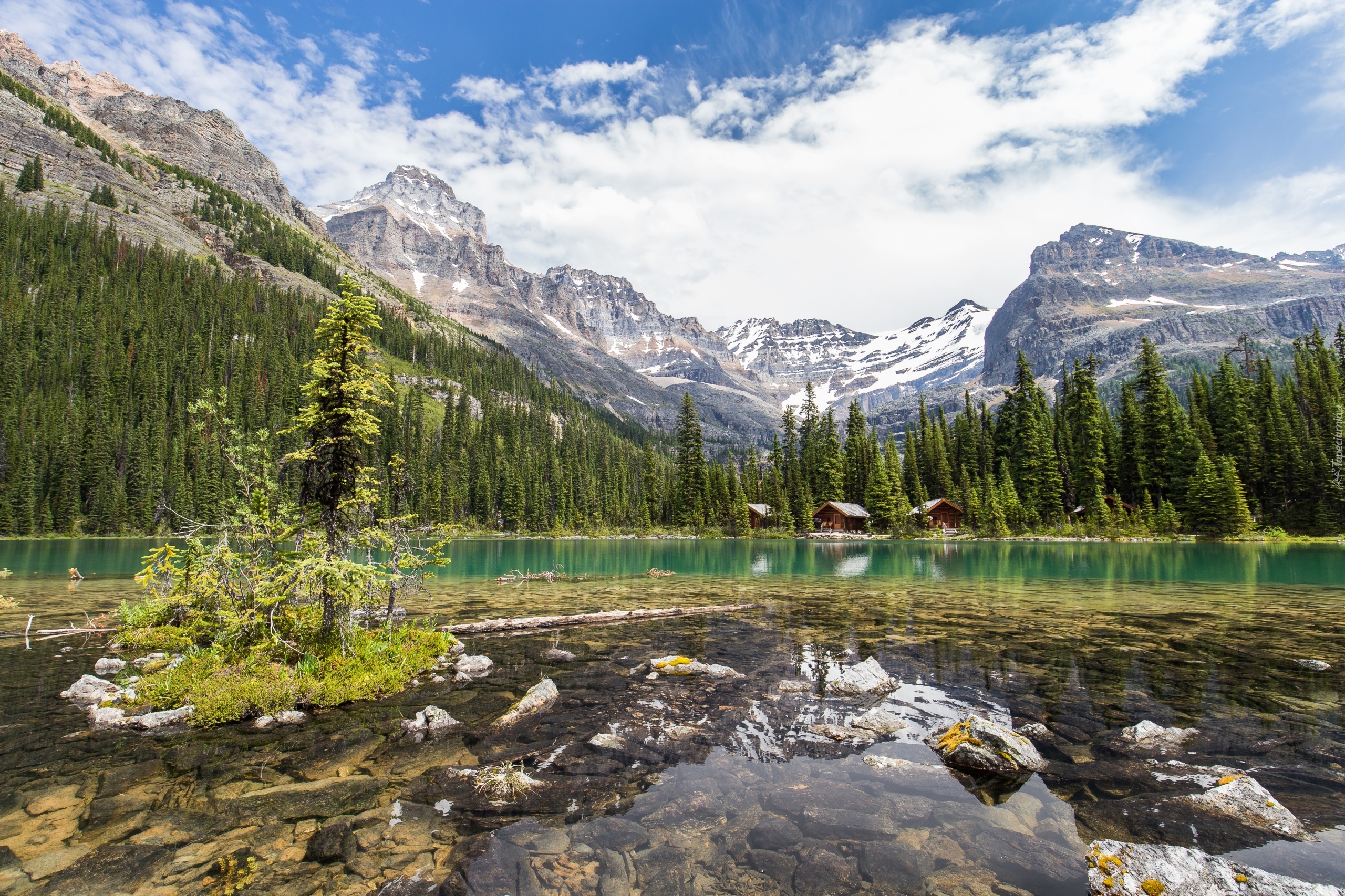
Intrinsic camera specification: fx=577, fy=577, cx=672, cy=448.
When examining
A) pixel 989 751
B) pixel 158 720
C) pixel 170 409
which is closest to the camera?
pixel 989 751

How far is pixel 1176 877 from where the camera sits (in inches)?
224

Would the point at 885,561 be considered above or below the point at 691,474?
below

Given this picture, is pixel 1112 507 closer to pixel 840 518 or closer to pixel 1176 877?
pixel 840 518

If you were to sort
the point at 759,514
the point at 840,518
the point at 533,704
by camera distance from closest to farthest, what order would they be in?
the point at 533,704
the point at 840,518
the point at 759,514

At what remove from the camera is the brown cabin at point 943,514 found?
91125 mm

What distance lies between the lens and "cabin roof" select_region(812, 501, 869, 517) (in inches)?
3829

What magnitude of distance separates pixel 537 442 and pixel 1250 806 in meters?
157

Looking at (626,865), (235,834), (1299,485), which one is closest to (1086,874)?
(626,865)

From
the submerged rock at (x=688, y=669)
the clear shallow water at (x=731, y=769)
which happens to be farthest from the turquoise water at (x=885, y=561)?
the submerged rock at (x=688, y=669)

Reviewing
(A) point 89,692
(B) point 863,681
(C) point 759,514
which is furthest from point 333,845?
(C) point 759,514

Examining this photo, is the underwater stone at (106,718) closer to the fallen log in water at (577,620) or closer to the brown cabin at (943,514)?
the fallen log in water at (577,620)

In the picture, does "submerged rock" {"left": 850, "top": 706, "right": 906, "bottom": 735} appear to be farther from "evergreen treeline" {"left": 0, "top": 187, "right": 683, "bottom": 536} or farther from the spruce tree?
the spruce tree

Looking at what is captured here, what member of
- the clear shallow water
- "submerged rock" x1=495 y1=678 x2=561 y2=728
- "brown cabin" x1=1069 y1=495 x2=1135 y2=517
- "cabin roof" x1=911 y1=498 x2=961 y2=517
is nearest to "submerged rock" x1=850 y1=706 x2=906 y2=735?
the clear shallow water

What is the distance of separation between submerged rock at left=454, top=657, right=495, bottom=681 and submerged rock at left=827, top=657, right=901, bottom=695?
8780 millimetres
